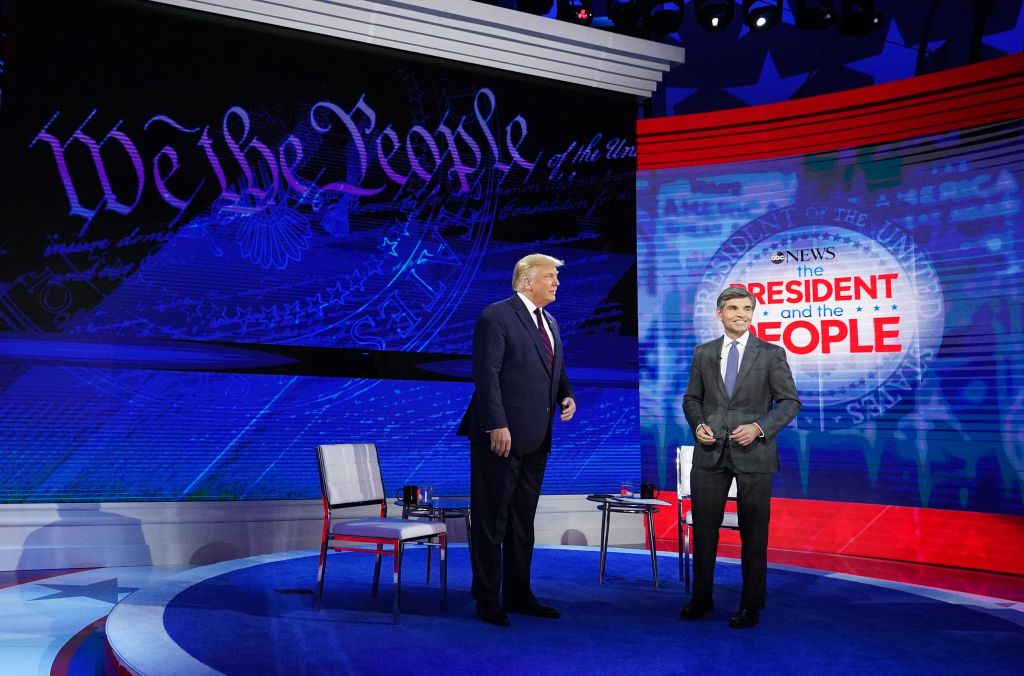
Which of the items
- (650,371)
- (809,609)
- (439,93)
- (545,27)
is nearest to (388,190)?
(439,93)

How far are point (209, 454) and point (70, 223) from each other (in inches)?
66.0

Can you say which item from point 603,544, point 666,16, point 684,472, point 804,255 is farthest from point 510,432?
point 666,16

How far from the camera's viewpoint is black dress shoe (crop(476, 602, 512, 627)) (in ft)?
11.1

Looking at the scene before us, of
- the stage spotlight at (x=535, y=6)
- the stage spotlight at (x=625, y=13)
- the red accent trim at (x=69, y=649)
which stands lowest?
the red accent trim at (x=69, y=649)

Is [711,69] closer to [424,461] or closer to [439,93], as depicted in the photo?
[439,93]

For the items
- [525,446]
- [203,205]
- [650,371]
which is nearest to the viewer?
[525,446]

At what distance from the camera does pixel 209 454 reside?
5.71m

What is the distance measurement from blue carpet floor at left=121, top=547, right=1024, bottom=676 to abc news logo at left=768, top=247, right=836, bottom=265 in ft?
8.94

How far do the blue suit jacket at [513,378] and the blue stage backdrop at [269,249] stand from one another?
270cm

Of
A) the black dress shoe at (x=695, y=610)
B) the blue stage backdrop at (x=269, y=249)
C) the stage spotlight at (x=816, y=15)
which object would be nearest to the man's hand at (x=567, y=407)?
the black dress shoe at (x=695, y=610)

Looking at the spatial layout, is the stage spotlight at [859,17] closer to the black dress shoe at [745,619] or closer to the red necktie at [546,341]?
Result: the red necktie at [546,341]

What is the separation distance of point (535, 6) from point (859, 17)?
2.31 m

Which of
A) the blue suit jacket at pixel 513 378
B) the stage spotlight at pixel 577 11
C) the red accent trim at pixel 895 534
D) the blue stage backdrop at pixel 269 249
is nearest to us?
the blue suit jacket at pixel 513 378

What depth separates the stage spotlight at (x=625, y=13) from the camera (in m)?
6.46
